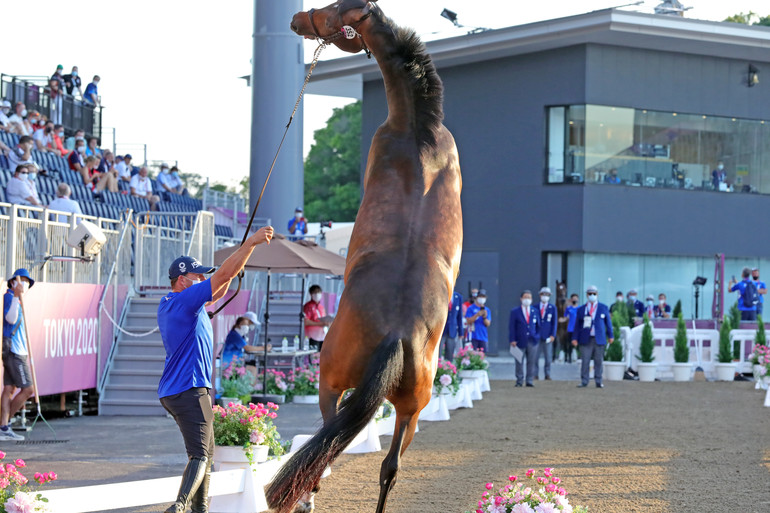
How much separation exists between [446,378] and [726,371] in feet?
39.1

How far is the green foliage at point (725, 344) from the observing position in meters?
24.9

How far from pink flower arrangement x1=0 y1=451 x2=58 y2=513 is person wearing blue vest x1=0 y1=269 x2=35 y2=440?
6853mm

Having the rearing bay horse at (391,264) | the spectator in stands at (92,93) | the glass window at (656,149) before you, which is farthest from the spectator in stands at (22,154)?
the glass window at (656,149)

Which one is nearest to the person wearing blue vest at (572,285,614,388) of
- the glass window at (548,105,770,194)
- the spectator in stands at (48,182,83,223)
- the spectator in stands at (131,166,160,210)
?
the glass window at (548,105,770,194)

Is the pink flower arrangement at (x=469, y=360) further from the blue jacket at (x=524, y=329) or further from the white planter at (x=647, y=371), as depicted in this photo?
the white planter at (x=647, y=371)

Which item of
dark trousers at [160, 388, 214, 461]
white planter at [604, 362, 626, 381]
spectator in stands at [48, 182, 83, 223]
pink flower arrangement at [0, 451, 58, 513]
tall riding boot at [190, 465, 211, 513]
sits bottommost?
white planter at [604, 362, 626, 381]

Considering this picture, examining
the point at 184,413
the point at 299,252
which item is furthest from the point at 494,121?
the point at 184,413

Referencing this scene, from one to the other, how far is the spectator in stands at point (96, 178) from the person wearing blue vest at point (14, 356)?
9.22 m

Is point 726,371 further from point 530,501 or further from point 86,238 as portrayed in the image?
point 530,501

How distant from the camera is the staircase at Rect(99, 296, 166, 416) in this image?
15875 millimetres

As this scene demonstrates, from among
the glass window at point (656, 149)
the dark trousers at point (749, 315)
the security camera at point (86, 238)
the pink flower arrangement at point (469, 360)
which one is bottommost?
the pink flower arrangement at point (469, 360)

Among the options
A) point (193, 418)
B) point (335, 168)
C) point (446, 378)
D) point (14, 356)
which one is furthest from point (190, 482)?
point (335, 168)

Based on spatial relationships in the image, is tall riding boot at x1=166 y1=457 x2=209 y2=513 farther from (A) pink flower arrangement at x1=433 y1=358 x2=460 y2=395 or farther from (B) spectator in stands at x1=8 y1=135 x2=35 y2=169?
(B) spectator in stands at x1=8 y1=135 x2=35 y2=169

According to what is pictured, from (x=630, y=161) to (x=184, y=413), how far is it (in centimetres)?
2800
